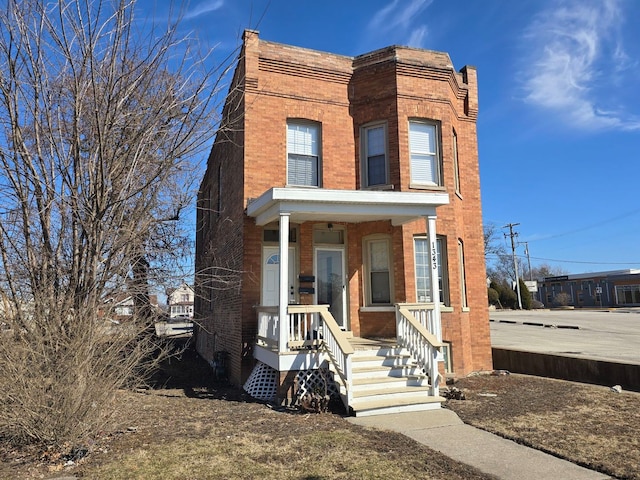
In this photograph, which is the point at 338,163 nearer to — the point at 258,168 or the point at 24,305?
the point at 258,168

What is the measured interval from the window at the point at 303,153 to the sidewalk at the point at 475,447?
6.03 metres

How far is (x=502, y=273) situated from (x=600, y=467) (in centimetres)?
8791

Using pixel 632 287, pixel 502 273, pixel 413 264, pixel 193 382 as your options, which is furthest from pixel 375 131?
pixel 502 273

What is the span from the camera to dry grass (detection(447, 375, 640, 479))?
5598 millimetres

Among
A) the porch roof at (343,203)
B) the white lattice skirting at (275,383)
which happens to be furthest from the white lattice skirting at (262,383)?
the porch roof at (343,203)

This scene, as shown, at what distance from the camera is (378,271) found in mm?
11445

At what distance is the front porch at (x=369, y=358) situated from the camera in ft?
26.0

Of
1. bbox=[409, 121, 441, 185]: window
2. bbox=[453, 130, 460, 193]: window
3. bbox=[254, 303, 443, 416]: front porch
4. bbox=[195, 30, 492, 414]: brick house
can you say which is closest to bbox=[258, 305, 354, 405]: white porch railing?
bbox=[254, 303, 443, 416]: front porch

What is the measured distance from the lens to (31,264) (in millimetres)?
6352

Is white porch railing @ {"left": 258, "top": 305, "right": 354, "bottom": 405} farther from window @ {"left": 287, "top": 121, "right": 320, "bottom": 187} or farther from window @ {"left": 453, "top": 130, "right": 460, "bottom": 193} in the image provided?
window @ {"left": 453, "top": 130, "right": 460, "bottom": 193}

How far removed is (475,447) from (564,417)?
235 cm

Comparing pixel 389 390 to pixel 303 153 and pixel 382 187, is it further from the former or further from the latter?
pixel 303 153

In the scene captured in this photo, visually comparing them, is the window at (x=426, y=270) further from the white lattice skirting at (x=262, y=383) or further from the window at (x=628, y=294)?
the window at (x=628, y=294)

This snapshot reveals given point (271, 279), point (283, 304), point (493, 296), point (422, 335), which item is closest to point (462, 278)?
point (422, 335)
